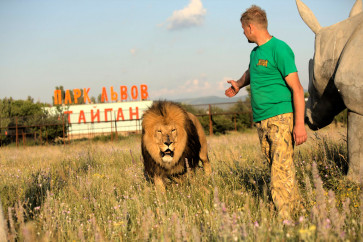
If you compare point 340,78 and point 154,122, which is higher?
point 340,78

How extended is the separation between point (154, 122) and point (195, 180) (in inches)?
45.1

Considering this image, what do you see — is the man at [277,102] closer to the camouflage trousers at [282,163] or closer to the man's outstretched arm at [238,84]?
the camouflage trousers at [282,163]

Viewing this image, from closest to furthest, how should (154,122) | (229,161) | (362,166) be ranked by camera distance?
(362,166)
(154,122)
(229,161)

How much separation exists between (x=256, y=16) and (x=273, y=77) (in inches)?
27.6

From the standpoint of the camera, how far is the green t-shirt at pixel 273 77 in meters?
3.49

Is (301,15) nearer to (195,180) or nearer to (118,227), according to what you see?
(195,180)

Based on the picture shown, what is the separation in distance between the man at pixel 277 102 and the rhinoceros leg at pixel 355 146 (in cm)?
89

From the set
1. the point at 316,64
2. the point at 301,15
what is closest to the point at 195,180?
the point at 316,64

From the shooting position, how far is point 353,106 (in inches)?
155

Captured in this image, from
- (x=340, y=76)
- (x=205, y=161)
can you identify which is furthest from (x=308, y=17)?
(x=205, y=161)

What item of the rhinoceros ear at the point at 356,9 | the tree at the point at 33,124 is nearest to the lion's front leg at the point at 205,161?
the rhinoceros ear at the point at 356,9

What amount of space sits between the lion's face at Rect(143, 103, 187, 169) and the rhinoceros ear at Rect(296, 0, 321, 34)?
2.32m

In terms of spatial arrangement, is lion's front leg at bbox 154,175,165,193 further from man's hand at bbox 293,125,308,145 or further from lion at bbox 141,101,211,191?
man's hand at bbox 293,125,308,145

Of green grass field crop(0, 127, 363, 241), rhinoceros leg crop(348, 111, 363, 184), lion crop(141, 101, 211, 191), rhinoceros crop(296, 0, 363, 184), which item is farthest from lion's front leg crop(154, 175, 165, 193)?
rhinoceros leg crop(348, 111, 363, 184)
